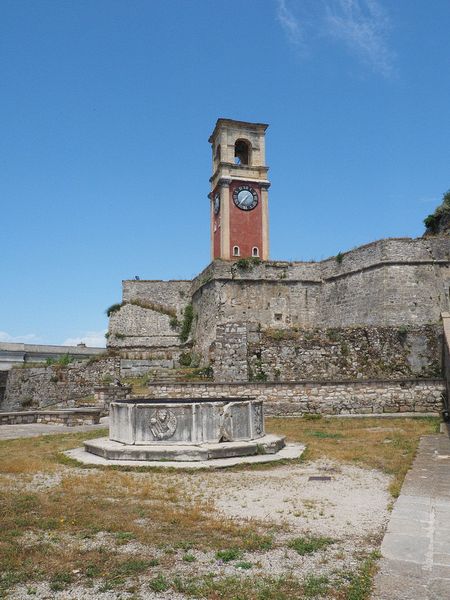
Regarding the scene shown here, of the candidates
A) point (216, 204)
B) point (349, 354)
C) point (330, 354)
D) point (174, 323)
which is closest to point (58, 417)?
point (330, 354)

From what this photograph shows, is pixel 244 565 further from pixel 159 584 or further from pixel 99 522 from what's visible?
pixel 99 522

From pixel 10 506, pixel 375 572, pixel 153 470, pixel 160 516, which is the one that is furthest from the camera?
pixel 153 470

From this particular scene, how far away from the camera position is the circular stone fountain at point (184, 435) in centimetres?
926

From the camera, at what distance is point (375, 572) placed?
3926 millimetres

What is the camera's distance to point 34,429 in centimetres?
1588

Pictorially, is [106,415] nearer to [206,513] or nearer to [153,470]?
[153,470]

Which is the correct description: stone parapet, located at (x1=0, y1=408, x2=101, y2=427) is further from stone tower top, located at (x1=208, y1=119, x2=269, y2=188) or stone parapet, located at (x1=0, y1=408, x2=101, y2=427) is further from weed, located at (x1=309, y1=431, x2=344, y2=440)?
stone tower top, located at (x1=208, y1=119, x2=269, y2=188)

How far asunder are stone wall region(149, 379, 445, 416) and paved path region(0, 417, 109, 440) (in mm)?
4174

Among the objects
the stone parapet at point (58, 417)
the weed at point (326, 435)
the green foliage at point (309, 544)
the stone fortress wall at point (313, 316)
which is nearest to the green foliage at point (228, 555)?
the green foliage at point (309, 544)

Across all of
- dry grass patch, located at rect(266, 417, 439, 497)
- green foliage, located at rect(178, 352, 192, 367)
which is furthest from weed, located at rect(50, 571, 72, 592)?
green foliage, located at rect(178, 352, 192, 367)

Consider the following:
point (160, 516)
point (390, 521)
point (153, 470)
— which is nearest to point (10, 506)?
point (160, 516)

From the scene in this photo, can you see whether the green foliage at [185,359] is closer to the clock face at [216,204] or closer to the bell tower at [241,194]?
the bell tower at [241,194]

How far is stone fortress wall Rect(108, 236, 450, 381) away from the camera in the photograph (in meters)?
19.2

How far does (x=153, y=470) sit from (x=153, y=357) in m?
20.2
